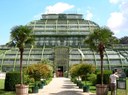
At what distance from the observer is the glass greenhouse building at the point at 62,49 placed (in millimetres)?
103500

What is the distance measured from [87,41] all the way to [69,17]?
8920cm

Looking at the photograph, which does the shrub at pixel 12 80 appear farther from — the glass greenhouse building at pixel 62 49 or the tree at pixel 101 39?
the glass greenhouse building at pixel 62 49

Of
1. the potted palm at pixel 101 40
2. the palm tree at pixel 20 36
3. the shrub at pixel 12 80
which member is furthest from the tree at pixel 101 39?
the shrub at pixel 12 80

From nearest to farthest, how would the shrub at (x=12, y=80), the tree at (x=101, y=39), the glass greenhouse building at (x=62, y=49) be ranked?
1. the tree at (x=101, y=39)
2. the shrub at (x=12, y=80)
3. the glass greenhouse building at (x=62, y=49)

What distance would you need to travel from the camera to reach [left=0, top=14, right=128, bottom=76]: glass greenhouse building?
104 meters

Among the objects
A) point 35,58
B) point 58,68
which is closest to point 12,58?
point 35,58

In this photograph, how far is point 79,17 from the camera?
125938mm

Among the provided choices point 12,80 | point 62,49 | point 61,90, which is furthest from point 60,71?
point 12,80

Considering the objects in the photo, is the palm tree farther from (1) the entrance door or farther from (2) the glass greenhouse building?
(1) the entrance door

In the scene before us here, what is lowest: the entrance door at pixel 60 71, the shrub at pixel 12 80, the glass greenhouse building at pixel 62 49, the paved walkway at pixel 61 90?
the paved walkway at pixel 61 90

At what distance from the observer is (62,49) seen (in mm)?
107688

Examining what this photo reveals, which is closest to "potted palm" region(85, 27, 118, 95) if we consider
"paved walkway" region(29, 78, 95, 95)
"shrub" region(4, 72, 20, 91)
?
"paved walkway" region(29, 78, 95, 95)

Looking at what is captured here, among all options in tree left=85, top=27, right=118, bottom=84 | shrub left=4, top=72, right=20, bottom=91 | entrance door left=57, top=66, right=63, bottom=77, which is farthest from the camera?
entrance door left=57, top=66, right=63, bottom=77

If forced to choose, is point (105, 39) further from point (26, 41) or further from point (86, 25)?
point (86, 25)
